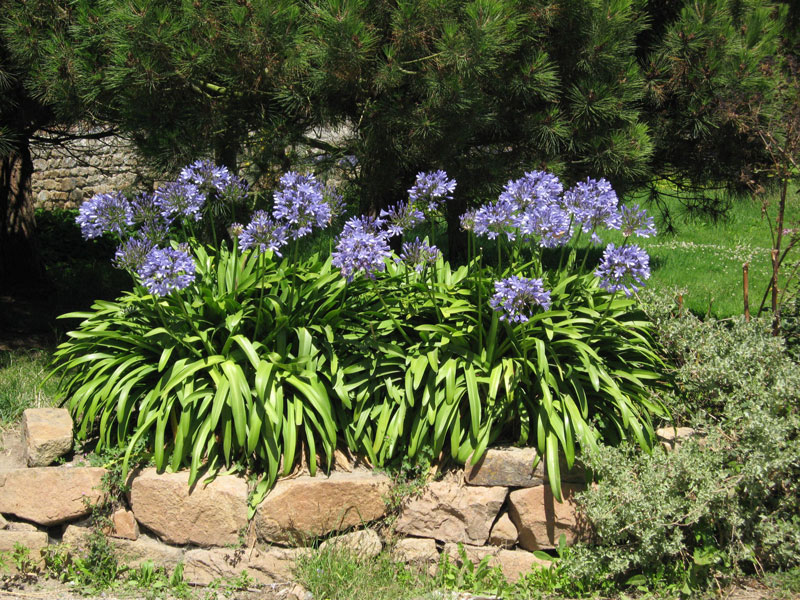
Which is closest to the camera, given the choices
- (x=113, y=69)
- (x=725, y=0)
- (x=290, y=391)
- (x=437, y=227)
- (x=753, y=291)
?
(x=290, y=391)

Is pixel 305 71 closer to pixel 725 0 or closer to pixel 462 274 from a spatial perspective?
pixel 462 274

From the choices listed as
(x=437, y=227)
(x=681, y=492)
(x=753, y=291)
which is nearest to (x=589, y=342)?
(x=681, y=492)

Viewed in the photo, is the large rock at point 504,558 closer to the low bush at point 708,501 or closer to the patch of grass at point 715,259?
the low bush at point 708,501

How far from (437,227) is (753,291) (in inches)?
133

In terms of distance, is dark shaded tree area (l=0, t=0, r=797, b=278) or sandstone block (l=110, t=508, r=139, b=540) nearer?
sandstone block (l=110, t=508, r=139, b=540)

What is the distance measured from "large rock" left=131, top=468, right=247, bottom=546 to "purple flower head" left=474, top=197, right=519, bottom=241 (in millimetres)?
1711

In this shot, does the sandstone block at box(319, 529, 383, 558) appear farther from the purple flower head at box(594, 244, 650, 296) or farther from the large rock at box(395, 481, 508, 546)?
the purple flower head at box(594, 244, 650, 296)

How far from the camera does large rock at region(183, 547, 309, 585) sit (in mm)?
3529

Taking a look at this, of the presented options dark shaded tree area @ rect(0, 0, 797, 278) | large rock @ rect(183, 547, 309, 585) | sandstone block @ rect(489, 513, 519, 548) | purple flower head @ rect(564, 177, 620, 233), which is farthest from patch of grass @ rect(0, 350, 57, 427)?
purple flower head @ rect(564, 177, 620, 233)

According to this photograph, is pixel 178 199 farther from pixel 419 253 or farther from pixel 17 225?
pixel 17 225

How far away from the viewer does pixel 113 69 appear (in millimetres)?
4121

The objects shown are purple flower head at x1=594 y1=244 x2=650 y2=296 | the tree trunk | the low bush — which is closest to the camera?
the low bush

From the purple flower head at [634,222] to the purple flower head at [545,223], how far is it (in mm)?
296

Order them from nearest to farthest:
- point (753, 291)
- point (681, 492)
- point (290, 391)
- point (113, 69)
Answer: point (681, 492)
point (290, 391)
point (113, 69)
point (753, 291)
